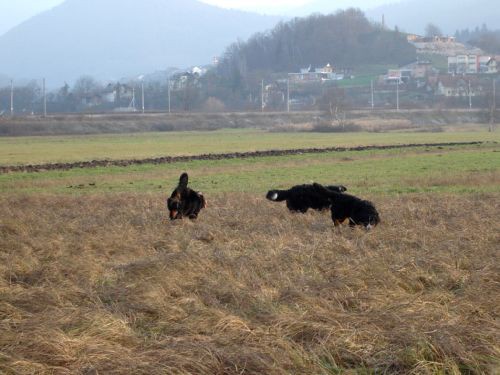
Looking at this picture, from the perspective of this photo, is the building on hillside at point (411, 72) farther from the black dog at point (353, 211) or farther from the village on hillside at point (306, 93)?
the black dog at point (353, 211)

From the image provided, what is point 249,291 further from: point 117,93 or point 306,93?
point 117,93

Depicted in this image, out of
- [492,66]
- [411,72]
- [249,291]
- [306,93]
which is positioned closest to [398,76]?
[411,72]

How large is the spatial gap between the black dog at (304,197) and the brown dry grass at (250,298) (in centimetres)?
92


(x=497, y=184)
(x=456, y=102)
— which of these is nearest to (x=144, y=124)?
(x=456, y=102)

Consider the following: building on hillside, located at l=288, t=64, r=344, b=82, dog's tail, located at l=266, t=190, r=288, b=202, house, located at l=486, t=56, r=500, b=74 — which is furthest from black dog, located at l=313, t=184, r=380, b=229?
house, located at l=486, t=56, r=500, b=74

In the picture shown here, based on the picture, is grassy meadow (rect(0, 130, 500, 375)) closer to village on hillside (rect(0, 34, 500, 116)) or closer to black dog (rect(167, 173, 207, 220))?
black dog (rect(167, 173, 207, 220))

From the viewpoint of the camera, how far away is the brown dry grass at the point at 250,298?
7.00 m

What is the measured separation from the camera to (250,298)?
9148 mm

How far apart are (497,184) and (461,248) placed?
15354 millimetres

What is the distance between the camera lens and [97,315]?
813 cm

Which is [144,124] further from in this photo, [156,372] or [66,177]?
[156,372]

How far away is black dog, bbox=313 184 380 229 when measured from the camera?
15203 mm

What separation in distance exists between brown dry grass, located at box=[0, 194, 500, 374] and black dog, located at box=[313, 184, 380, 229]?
0.37 metres

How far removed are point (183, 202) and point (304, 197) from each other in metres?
2.53
